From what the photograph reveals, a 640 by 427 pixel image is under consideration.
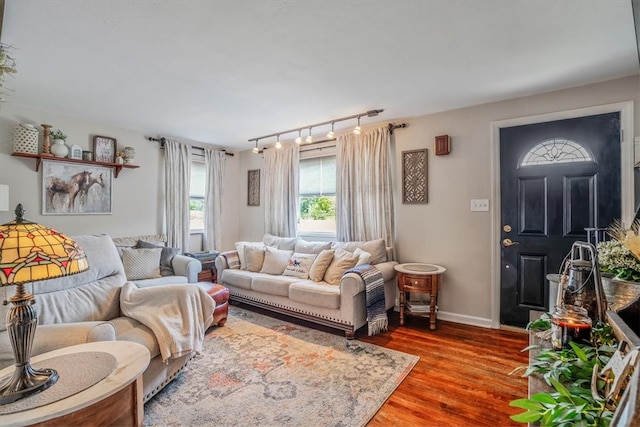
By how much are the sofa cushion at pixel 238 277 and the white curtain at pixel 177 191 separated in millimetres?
975

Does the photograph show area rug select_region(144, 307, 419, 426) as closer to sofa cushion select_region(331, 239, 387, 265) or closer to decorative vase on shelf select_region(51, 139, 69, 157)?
sofa cushion select_region(331, 239, 387, 265)

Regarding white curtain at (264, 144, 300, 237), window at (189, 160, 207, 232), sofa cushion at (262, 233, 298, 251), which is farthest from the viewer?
window at (189, 160, 207, 232)

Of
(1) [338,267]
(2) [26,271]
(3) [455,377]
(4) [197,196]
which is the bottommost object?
(3) [455,377]

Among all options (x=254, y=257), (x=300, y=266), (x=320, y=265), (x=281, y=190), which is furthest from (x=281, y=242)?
(x=320, y=265)

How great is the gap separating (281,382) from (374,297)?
122 cm

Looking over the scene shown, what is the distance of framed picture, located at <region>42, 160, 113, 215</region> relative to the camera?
334cm

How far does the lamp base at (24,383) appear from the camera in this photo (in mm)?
1074

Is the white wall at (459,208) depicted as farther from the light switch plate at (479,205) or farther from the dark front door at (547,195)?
the dark front door at (547,195)

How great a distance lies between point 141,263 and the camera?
3.45 meters

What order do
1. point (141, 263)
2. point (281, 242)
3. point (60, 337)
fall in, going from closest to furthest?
point (60, 337) → point (141, 263) → point (281, 242)

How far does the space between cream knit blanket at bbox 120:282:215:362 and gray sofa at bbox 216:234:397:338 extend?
1138mm

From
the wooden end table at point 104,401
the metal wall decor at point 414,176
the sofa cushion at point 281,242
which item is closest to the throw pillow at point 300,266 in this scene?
the sofa cushion at point 281,242

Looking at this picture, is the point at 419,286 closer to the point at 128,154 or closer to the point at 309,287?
the point at 309,287

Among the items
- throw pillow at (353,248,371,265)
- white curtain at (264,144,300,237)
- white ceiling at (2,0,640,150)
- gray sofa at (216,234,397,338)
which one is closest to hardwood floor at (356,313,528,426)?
gray sofa at (216,234,397,338)
